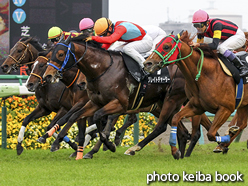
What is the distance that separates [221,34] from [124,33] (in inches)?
49.5

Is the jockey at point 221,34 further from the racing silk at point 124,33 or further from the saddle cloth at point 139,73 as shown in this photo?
the racing silk at point 124,33

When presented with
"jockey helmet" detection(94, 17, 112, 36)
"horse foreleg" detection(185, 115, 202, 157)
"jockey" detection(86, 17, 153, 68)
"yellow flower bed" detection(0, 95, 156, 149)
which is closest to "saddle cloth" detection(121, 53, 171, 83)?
"jockey" detection(86, 17, 153, 68)

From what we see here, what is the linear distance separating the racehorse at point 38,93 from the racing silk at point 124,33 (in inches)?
42.4

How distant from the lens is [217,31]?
18.2 feet

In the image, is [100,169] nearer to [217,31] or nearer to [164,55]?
[164,55]

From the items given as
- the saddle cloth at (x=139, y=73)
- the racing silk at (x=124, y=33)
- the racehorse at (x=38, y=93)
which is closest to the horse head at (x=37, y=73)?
the racehorse at (x=38, y=93)

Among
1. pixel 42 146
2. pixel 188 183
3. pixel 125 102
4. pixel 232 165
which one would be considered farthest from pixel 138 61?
pixel 42 146

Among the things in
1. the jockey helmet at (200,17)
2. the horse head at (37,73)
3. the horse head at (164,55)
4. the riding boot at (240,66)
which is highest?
the jockey helmet at (200,17)

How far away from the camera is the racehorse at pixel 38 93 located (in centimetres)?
690

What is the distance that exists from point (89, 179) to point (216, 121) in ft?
5.61

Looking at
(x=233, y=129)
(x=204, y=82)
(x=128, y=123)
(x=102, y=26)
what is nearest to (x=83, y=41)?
(x=102, y=26)

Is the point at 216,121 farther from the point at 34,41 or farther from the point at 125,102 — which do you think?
the point at 34,41

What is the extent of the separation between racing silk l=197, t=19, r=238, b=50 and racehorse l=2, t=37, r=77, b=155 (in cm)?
227

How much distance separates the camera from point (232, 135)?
239 inches
